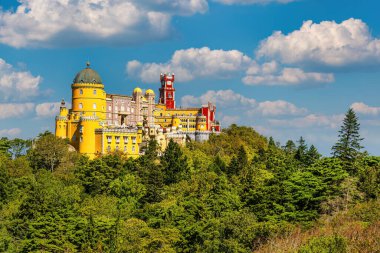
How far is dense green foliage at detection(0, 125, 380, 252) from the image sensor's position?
189 feet

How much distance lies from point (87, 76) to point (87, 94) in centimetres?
280

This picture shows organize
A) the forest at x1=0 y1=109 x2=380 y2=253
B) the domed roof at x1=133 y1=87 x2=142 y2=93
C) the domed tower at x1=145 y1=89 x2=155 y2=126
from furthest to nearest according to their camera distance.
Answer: the domed tower at x1=145 y1=89 x2=155 y2=126 < the domed roof at x1=133 y1=87 x2=142 y2=93 < the forest at x1=0 y1=109 x2=380 y2=253

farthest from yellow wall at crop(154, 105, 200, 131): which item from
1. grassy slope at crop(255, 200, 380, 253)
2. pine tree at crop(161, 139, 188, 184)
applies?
grassy slope at crop(255, 200, 380, 253)

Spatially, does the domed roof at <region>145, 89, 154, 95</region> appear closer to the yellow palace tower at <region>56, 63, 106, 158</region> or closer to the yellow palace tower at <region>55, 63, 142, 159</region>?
the yellow palace tower at <region>55, 63, 142, 159</region>

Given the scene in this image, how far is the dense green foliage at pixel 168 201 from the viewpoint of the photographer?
189 feet

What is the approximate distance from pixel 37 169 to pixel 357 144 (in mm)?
41980

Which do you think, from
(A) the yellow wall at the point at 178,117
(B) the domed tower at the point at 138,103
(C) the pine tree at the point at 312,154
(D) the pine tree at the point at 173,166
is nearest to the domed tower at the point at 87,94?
(B) the domed tower at the point at 138,103

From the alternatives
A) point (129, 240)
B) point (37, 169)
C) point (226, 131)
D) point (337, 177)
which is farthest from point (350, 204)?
point (226, 131)

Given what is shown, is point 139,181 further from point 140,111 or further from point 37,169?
point 140,111

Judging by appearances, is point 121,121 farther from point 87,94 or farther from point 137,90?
point 87,94

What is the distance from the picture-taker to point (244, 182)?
2972 inches

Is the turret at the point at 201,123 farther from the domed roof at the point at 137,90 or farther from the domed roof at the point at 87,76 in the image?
the domed roof at the point at 87,76

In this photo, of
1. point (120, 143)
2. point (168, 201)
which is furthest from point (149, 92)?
point (168, 201)

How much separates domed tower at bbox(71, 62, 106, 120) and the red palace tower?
110 feet
